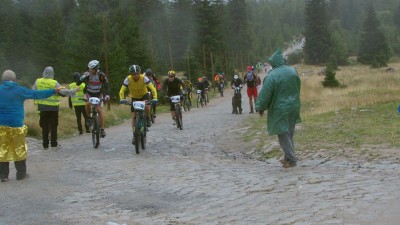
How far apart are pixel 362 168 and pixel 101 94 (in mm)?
7342

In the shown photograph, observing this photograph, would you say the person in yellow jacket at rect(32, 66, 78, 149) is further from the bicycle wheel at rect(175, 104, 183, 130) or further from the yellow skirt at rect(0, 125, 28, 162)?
the bicycle wheel at rect(175, 104, 183, 130)

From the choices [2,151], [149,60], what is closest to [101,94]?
[2,151]

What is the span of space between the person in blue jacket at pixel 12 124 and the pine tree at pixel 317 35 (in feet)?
365

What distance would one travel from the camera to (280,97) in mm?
8641

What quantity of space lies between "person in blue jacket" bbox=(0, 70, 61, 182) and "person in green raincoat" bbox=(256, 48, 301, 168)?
3.68m

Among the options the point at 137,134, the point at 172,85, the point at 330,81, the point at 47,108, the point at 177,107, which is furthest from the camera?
the point at 330,81

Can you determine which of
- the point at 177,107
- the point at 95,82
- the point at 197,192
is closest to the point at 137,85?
the point at 95,82

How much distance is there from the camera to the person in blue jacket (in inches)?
334

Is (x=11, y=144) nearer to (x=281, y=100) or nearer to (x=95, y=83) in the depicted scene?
(x=95, y=83)

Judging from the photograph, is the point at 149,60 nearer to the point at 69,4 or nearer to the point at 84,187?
the point at 84,187

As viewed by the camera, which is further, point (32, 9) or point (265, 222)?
point (32, 9)

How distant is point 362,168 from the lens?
8102 mm

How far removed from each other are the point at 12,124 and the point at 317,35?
113022mm

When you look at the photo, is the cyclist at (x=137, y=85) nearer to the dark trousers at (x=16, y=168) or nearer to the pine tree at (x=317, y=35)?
the dark trousers at (x=16, y=168)
